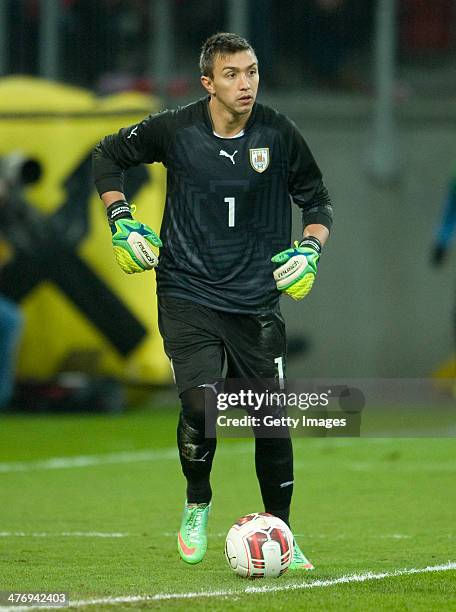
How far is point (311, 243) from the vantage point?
6.05 m

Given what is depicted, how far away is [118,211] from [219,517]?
250 cm

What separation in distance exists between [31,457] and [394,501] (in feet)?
11.7

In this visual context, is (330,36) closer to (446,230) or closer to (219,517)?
(446,230)

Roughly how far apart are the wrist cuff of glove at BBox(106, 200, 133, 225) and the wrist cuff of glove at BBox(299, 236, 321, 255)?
0.73 meters

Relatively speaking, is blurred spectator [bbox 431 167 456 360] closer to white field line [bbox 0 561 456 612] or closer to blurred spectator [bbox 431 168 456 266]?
blurred spectator [bbox 431 168 456 266]

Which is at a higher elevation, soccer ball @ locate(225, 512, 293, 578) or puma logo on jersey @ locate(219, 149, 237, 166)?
puma logo on jersey @ locate(219, 149, 237, 166)

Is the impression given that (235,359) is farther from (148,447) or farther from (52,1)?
(52,1)

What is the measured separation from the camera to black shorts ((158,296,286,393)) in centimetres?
593

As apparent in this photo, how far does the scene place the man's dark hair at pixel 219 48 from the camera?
5.89m

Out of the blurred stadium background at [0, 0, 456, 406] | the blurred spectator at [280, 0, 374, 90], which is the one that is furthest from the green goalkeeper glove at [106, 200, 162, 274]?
the blurred spectator at [280, 0, 374, 90]

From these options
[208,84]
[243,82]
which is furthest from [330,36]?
[243,82]

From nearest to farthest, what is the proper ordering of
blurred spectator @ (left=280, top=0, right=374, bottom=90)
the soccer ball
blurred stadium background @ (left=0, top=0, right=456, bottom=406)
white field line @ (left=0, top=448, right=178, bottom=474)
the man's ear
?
the soccer ball → the man's ear → white field line @ (left=0, top=448, right=178, bottom=474) → blurred stadium background @ (left=0, top=0, right=456, bottom=406) → blurred spectator @ (left=280, top=0, right=374, bottom=90)

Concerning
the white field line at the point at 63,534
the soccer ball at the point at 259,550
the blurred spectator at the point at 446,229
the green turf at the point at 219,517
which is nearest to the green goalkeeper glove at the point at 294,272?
the soccer ball at the point at 259,550

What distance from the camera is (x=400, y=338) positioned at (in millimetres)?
17406
